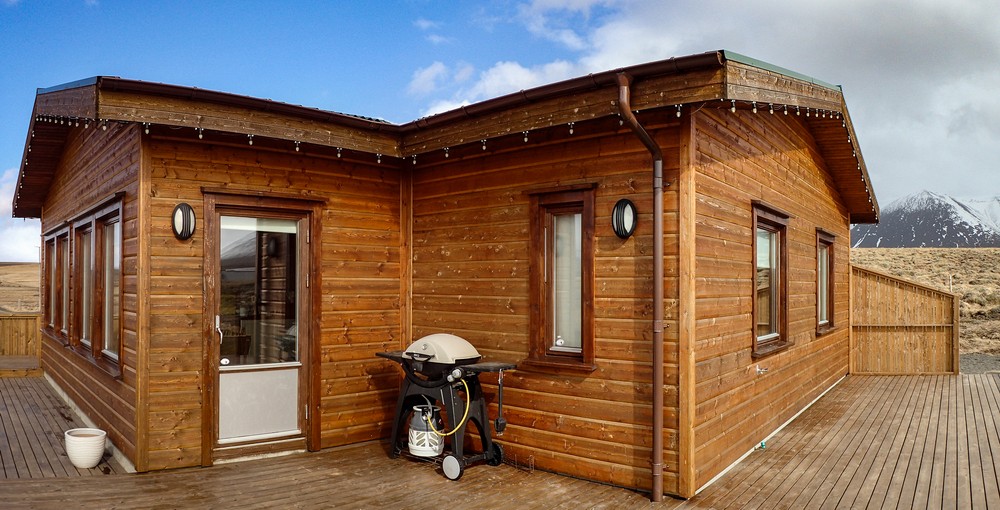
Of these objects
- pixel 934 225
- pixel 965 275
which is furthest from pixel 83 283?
pixel 934 225

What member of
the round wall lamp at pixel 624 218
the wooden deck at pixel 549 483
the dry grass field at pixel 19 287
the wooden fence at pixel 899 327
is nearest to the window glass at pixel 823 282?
the wooden fence at pixel 899 327

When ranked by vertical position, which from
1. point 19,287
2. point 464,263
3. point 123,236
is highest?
point 123,236

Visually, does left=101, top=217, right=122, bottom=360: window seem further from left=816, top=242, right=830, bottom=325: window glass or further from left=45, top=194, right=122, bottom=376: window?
left=816, top=242, right=830, bottom=325: window glass

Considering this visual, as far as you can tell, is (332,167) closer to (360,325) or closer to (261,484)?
(360,325)

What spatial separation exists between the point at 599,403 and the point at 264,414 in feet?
8.78

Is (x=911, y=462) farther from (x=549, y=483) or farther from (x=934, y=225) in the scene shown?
(x=934, y=225)

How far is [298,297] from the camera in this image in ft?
18.0

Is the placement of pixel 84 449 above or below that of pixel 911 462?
above

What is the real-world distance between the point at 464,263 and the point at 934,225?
17454 centimetres

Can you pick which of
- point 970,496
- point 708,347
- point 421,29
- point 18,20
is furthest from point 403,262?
point 18,20

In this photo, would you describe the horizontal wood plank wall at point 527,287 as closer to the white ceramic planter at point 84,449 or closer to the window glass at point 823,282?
the white ceramic planter at point 84,449

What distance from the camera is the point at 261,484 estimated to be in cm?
457

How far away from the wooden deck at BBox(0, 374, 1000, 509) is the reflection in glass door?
0.37 meters

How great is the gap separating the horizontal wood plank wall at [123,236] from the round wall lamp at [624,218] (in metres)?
3.48
